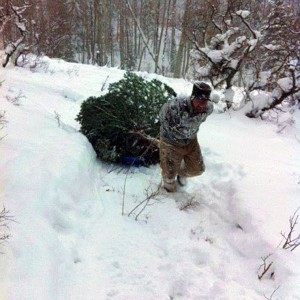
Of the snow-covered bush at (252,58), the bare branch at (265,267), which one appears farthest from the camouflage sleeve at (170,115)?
the snow-covered bush at (252,58)

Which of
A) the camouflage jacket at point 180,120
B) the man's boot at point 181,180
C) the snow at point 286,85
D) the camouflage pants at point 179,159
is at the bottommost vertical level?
the snow at point 286,85

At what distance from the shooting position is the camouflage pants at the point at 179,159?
447 cm

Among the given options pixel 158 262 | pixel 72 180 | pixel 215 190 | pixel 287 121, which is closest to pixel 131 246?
pixel 158 262

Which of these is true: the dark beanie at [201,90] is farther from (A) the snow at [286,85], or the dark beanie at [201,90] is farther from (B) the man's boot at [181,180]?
(A) the snow at [286,85]

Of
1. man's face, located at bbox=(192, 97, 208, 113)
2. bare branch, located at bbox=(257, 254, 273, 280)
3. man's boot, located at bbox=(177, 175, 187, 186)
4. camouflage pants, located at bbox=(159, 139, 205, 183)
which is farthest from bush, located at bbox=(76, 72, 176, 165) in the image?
bare branch, located at bbox=(257, 254, 273, 280)

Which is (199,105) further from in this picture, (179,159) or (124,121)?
(124,121)

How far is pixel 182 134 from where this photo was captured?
4.31 metres

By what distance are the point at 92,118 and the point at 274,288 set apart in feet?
9.91

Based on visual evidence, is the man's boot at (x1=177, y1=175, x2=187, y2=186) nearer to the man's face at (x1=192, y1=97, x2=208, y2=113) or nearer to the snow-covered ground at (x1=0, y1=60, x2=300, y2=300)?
the snow-covered ground at (x1=0, y1=60, x2=300, y2=300)

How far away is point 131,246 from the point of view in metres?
3.29

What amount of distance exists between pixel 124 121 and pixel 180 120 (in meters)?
0.93

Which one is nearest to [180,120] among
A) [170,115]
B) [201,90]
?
[170,115]

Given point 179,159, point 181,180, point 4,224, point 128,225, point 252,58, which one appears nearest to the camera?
point 4,224

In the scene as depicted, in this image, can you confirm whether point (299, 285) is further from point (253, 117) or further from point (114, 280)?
point (253, 117)
